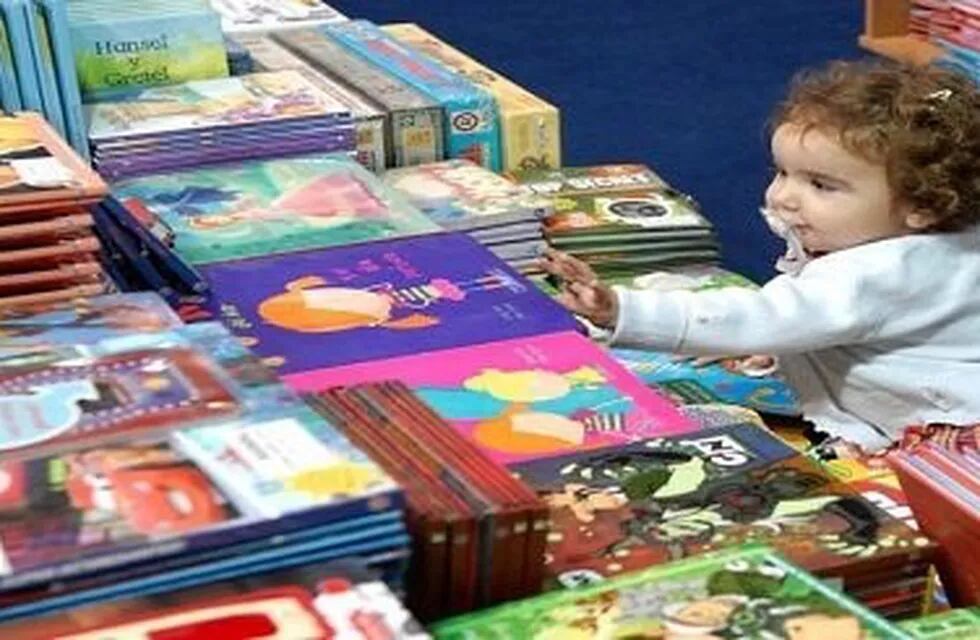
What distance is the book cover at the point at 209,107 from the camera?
232 centimetres

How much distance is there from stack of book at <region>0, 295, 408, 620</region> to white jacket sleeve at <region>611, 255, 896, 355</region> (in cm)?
78

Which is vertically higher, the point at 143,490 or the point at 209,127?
the point at 143,490

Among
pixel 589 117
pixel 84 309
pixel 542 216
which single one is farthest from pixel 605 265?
pixel 589 117

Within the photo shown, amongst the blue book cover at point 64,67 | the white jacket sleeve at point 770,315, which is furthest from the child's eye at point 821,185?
the blue book cover at point 64,67

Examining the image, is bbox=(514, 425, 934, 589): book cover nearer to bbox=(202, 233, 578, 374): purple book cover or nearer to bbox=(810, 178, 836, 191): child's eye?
bbox=(202, 233, 578, 374): purple book cover

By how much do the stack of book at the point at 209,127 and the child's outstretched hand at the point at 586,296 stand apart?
46 cm

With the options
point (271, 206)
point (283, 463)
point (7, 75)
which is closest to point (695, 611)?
point (283, 463)

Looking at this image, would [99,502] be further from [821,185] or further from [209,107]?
[209,107]

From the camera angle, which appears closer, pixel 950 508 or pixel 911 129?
pixel 950 508

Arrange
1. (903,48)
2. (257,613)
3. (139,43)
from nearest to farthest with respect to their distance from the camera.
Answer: (257,613) < (139,43) < (903,48)

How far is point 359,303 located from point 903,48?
184 cm

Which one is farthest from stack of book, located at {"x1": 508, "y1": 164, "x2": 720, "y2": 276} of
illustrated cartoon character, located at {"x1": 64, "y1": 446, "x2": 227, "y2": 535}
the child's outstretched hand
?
illustrated cartoon character, located at {"x1": 64, "y1": 446, "x2": 227, "y2": 535}

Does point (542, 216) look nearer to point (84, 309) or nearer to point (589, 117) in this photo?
point (84, 309)

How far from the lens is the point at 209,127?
232 cm
